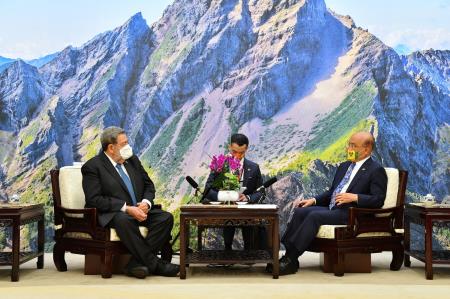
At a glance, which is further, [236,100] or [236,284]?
[236,100]

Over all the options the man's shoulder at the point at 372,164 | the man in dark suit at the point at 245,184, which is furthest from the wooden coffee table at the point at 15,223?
the man's shoulder at the point at 372,164

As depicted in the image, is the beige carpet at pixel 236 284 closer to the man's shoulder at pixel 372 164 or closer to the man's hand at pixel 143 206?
the man's hand at pixel 143 206

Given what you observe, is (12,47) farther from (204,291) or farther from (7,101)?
(204,291)

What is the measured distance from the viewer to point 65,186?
18.6 ft

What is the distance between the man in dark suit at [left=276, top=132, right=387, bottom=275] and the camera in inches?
216

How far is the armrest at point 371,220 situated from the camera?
542 cm

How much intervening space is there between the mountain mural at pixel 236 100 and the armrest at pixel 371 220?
4.01m

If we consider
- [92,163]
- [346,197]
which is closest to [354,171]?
[346,197]

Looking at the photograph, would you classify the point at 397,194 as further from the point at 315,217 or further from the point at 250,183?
the point at 250,183

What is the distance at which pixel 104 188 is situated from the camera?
5.48m

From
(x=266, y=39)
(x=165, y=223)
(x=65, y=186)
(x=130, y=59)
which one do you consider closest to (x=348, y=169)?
(x=165, y=223)

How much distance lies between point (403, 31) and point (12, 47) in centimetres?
459

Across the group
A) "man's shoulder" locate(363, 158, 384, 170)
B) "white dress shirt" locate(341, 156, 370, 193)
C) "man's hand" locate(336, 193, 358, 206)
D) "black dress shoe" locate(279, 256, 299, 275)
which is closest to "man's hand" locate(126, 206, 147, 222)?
"black dress shoe" locate(279, 256, 299, 275)

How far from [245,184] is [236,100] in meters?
3.85
